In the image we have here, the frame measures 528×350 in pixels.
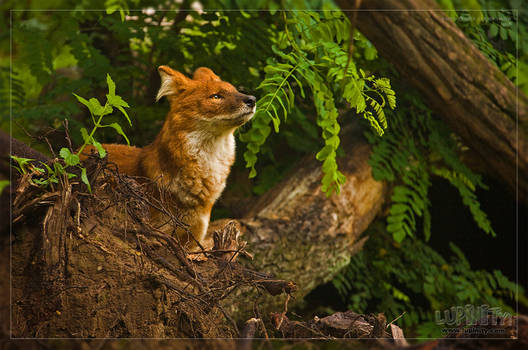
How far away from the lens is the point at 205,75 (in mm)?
3812

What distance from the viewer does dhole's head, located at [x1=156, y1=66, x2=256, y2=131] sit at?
3588 millimetres

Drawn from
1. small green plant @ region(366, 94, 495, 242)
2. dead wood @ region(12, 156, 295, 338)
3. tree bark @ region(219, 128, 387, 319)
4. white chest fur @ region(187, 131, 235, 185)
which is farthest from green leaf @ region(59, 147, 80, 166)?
small green plant @ region(366, 94, 495, 242)

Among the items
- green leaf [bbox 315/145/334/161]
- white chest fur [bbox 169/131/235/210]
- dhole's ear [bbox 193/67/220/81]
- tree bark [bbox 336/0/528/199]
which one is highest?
tree bark [bbox 336/0/528/199]

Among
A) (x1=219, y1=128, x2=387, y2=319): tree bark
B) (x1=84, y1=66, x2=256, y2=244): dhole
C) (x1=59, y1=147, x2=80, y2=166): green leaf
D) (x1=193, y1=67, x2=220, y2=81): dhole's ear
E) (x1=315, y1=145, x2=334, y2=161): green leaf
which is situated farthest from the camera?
(x1=219, y1=128, x2=387, y2=319): tree bark

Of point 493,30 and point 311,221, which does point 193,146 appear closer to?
point 311,221

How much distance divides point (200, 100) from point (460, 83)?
6.40 feet

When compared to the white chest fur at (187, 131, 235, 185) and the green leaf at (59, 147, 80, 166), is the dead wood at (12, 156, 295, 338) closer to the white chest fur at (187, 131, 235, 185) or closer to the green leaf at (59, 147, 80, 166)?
the green leaf at (59, 147, 80, 166)

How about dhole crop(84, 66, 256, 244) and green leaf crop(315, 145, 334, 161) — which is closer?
green leaf crop(315, 145, 334, 161)

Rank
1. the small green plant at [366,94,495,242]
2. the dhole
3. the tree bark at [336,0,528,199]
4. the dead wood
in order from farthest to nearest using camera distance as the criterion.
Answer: the small green plant at [366,94,495,242] < the dhole < the tree bark at [336,0,528,199] < the dead wood

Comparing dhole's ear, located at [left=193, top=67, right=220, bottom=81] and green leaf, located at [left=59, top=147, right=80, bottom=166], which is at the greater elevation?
green leaf, located at [left=59, top=147, right=80, bottom=166]

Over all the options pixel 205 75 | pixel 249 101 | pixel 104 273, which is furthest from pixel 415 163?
pixel 104 273

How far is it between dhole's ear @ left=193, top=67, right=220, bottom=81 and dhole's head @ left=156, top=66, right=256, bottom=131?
0.18 ft

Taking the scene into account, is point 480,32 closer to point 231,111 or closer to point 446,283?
point 231,111

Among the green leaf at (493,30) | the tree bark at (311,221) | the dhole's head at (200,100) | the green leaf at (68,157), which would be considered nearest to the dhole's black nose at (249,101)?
the dhole's head at (200,100)
